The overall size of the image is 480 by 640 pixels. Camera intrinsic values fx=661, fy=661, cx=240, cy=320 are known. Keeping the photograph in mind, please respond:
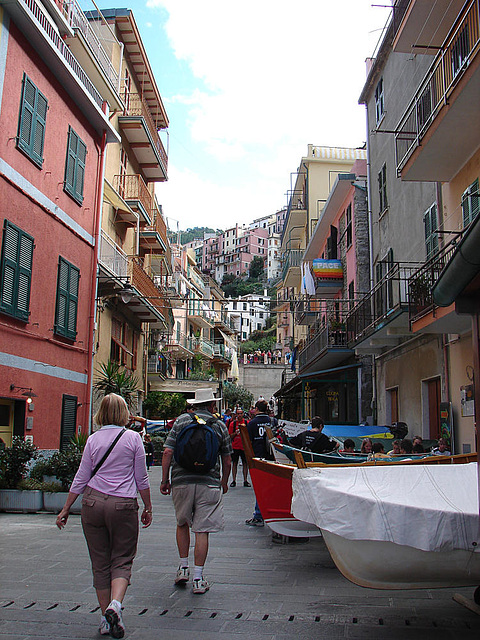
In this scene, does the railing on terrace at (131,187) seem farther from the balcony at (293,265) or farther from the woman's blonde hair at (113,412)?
the woman's blonde hair at (113,412)

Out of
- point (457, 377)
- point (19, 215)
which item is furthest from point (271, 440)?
point (19, 215)

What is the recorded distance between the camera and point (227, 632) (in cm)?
497

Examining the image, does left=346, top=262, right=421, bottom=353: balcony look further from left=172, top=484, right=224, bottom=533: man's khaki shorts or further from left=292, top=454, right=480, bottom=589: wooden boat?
left=292, top=454, right=480, bottom=589: wooden boat

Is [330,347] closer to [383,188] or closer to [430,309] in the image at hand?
[383,188]

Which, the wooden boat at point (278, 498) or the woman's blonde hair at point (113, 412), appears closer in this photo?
the woman's blonde hair at point (113, 412)

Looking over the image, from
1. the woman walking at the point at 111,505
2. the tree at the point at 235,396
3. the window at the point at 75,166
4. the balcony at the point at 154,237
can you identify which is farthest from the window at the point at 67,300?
the tree at the point at 235,396

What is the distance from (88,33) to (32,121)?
7721 millimetres

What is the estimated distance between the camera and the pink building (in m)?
13.3

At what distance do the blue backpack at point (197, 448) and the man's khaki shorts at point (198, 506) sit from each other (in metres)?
0.19

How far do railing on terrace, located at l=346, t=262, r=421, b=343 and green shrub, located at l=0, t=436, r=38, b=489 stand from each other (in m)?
8.75

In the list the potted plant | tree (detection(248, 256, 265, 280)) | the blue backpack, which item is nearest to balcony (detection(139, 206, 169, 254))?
the potted plant

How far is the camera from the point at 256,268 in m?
154

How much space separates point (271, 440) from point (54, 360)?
758 cm

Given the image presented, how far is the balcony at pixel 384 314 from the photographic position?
16500mm
